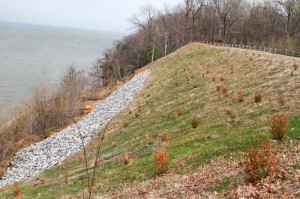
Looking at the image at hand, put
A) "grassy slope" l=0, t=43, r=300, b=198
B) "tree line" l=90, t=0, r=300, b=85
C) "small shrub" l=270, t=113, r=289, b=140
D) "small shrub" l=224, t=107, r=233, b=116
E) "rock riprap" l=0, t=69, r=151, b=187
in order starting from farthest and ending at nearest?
1. "tree line" l=90, t=0, r=300, b=85
2. "rock riprap" l=0, t=69, r=151, b=187
3. "small shrub" l=224, t=107, r=233, b=116
4. "grassy slope" l=0, t=43, r=300, b=198
5. "small shrub" l=270, t=113, r=289, b=140

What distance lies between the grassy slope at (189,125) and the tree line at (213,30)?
35.7 meters

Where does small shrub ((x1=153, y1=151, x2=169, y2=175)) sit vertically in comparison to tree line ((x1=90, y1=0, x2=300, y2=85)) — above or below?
below

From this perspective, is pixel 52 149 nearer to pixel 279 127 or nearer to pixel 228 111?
pixel 228 111

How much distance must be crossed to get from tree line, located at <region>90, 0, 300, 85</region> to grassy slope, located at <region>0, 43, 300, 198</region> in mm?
35742

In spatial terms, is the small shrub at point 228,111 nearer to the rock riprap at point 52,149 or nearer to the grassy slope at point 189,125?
the grassy slope at point 189,125

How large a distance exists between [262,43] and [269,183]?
68.0 metres

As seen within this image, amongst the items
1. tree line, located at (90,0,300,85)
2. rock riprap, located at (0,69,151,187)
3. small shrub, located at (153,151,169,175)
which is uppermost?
tree line, located at (90,0,300,85)

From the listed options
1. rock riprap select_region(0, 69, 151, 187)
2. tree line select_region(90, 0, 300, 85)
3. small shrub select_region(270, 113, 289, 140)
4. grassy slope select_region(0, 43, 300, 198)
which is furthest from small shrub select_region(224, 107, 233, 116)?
tree line select_region(90, 0, 300, 85)

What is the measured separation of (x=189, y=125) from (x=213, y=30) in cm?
6654

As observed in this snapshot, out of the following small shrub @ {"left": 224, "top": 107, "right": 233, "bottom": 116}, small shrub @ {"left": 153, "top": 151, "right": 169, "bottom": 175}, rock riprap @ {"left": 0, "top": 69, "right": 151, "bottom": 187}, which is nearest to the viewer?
small shrub @ {"left": 153, "top": 151, "right": 169, "bottom": 175}

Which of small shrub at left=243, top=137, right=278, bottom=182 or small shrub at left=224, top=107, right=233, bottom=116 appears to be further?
small shrub at left=224, top=107, right=233, bottom=116

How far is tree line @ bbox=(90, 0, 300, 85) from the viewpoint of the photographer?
71.8m

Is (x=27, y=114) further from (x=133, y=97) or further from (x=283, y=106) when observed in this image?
(x=283, y=106)

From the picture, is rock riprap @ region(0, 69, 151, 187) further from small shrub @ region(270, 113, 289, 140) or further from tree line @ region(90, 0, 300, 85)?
tree line @ region(90, 0, 300, 85)
